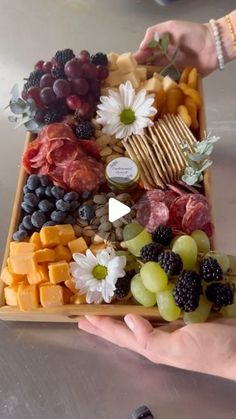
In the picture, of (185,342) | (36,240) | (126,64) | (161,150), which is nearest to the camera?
(185,342)

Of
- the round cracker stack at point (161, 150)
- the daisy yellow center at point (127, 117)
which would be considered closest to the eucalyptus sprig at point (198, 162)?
the round cracker stack at point (161, 150)

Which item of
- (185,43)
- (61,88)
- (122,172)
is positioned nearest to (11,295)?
(122,172)

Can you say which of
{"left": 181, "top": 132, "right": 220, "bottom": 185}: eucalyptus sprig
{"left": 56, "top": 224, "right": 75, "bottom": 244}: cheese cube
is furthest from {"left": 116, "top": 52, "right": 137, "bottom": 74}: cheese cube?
{"left": 56, "top": 224, "right": 75, "bottom": 244}: cheese cube

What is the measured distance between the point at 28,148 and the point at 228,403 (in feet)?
1.58

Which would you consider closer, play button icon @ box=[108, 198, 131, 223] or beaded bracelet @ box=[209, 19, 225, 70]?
play button icon @ box=[108, 198, 131, 223]

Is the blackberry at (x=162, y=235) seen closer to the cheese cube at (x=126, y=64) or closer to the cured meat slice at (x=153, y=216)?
the cured meat slice at (x=153, y=216)

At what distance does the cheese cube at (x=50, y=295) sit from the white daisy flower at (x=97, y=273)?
0.03 metres

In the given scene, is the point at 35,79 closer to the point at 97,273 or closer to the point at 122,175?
the point at 122,175

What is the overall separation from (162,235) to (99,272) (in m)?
0.10

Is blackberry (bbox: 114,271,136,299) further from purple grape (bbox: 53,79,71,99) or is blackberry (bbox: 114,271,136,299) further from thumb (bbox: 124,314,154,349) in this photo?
purple grape (bbox: 53,79,71,99)

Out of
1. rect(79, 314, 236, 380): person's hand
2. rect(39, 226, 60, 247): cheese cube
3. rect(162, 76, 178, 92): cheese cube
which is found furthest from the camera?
rect(162, 76, 178, 92): cheese cube

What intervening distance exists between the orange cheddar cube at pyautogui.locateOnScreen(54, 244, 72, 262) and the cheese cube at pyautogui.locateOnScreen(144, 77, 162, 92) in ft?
1.11

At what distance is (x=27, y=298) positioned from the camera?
2.46 ft

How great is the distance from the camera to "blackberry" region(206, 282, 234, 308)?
710 mm
